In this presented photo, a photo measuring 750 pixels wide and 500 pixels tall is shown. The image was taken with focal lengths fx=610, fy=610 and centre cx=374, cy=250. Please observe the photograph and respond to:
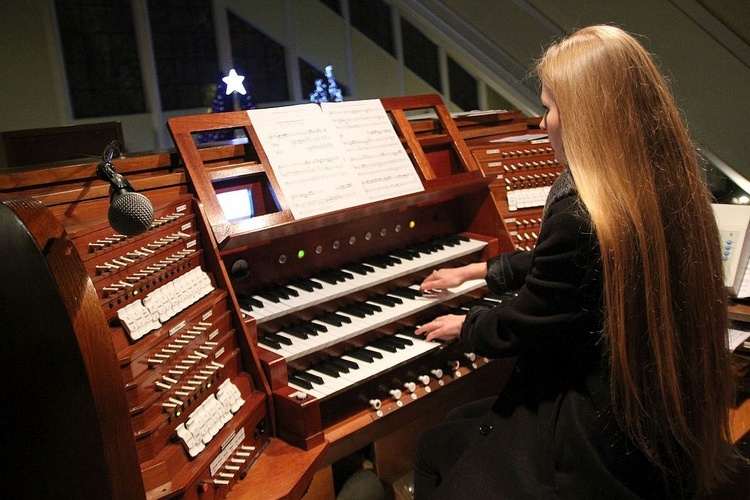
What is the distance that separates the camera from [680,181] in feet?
4.82

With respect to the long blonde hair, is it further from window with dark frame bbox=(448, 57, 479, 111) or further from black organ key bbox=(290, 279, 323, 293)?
window with dark frame bbox=(448, 57, 479, 111)

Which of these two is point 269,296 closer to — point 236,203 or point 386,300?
point 236,203

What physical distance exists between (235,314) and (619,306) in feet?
3.46

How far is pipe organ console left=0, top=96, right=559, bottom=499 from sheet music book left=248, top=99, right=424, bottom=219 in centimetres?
5

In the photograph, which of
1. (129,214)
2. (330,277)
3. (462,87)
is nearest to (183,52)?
(462,87)

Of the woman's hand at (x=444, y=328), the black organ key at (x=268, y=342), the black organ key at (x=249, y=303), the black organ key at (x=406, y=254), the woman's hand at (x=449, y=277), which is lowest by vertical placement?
the woman's hand at (x=444, y=328)

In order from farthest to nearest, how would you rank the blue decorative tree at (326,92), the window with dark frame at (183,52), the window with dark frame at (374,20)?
the window with dark frame at (374,20)
the window with dark frame at (183,52)
the blue decorative tree at (326,92)

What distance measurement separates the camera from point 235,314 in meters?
1.80

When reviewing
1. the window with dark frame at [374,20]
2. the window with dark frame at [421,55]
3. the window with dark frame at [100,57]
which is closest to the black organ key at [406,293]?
the window with dark frame at [100,57]

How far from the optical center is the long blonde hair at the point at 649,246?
4.62 ft

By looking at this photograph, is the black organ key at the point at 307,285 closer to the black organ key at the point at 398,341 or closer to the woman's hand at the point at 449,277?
the black organ key at the point at 398,341

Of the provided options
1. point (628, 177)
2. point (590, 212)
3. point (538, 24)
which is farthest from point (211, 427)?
point (538, 24)

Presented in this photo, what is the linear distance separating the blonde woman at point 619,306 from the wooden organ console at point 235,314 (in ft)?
1.80

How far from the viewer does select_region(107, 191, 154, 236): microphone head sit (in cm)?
122
